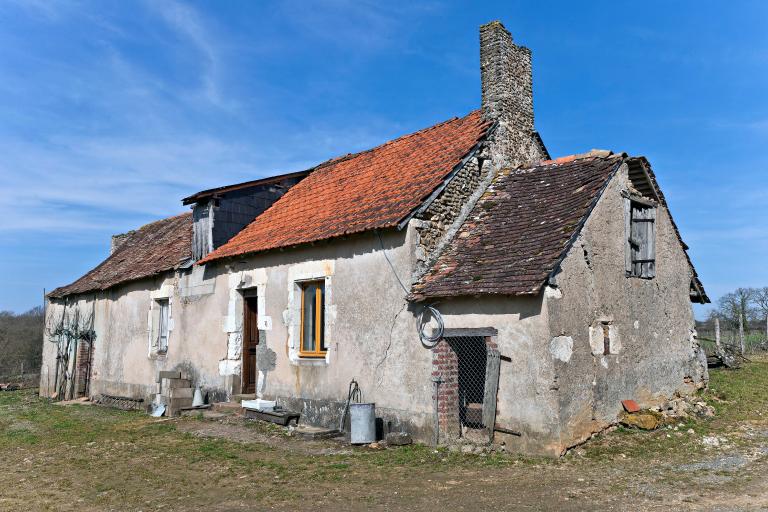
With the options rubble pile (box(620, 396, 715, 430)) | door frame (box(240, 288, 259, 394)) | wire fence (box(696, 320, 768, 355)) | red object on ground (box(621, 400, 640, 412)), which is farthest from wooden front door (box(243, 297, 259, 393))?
wire fence (box(696, 320, 768, 355))

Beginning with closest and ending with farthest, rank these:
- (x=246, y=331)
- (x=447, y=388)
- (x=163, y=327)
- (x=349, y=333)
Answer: (x=447, y=388)
(x=349, y=333)
(x=246, y=331)
(x=163, y=327)

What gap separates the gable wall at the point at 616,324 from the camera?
8.12 m

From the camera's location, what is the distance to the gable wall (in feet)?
26.6

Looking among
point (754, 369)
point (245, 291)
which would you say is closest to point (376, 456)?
point (245, 291)

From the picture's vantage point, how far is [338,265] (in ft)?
34.9

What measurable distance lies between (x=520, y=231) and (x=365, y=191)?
394cm

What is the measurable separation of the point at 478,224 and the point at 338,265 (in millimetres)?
2599

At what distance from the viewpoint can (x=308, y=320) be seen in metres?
11.4

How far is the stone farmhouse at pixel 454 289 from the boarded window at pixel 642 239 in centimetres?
4

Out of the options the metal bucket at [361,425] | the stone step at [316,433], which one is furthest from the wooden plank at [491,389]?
the stone step at [316,433]

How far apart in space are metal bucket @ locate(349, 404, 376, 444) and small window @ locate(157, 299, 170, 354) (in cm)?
787

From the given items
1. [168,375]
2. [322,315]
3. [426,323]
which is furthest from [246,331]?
[426,323]

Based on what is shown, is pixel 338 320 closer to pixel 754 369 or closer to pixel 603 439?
pixel 603 439

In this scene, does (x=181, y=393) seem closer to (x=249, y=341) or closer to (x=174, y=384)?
(x=174, y=384)
